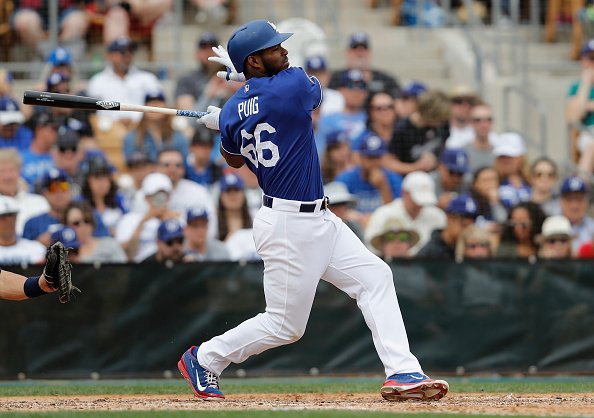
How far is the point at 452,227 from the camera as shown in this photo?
10773mm

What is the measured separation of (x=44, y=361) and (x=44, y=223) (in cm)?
144

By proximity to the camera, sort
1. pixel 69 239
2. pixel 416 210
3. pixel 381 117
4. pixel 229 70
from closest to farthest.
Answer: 1. pixel 229 70
2. pixel 69 239
3. pixel 416 210
4. pixel 381 117

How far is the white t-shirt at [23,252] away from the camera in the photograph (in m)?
10.4

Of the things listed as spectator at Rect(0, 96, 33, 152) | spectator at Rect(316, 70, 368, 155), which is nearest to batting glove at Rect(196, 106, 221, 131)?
spectator at Rect(0, 96, 33, 152)

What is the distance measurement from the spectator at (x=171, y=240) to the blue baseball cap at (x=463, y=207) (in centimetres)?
238

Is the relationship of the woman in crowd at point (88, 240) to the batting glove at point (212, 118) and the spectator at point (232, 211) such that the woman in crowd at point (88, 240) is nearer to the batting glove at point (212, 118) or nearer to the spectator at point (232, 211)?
the spectator at point (232, 211)

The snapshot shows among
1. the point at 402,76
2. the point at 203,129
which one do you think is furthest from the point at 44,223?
the point at 402,76

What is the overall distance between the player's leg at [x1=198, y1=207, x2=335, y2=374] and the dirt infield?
45 cm

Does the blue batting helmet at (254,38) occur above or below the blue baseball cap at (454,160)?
above

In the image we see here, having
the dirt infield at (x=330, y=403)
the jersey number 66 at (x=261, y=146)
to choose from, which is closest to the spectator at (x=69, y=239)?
the dirt infield at (x=330, y=403)

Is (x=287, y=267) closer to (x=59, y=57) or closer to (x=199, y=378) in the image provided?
(x=199, y=378)

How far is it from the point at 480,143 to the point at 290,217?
5.90 metres

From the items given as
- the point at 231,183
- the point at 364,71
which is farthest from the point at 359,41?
the point at 231,183

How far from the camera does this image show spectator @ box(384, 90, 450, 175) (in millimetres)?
12163
